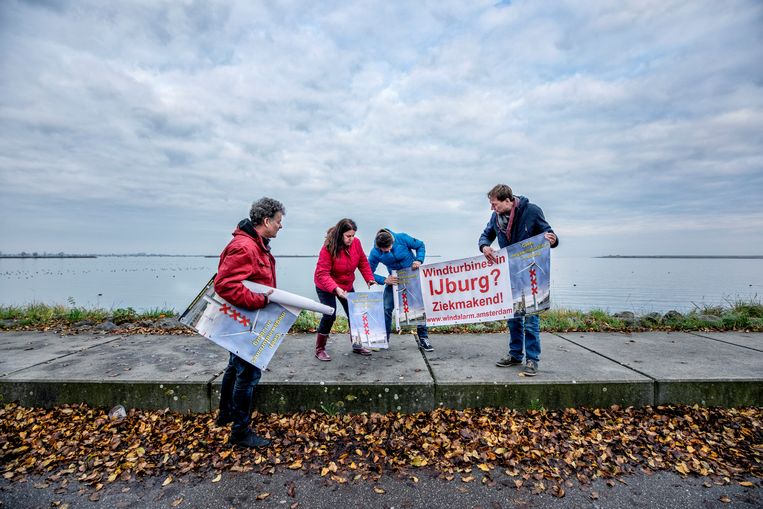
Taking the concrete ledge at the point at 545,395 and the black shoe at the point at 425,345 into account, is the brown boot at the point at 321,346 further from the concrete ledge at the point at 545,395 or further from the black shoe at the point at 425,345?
the concrete ledge at the point at 545,395

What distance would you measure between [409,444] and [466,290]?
2690mm

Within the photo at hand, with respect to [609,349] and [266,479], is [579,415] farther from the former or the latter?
[266,479]

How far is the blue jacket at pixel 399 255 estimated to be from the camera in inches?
228

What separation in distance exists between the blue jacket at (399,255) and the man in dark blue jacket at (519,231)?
1288 millimetres

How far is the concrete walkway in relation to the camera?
416 cm

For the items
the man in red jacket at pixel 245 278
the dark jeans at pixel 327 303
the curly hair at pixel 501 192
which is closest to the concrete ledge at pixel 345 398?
the man in red jacket at pixel 245 278

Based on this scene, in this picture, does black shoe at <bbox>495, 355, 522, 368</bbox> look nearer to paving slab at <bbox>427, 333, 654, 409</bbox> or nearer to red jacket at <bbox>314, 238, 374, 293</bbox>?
paving slab at <bbox>427, 333, 654, 409</bbox>

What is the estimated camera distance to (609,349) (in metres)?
5.62

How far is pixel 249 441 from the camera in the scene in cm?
357

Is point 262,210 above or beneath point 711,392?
above

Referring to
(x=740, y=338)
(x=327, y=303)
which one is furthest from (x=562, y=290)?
(x=327, y=303)

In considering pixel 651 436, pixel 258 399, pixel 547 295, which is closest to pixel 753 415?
pixel 651 436

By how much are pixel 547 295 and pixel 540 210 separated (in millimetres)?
1094

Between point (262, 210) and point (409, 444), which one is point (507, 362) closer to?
point (409, 444)
